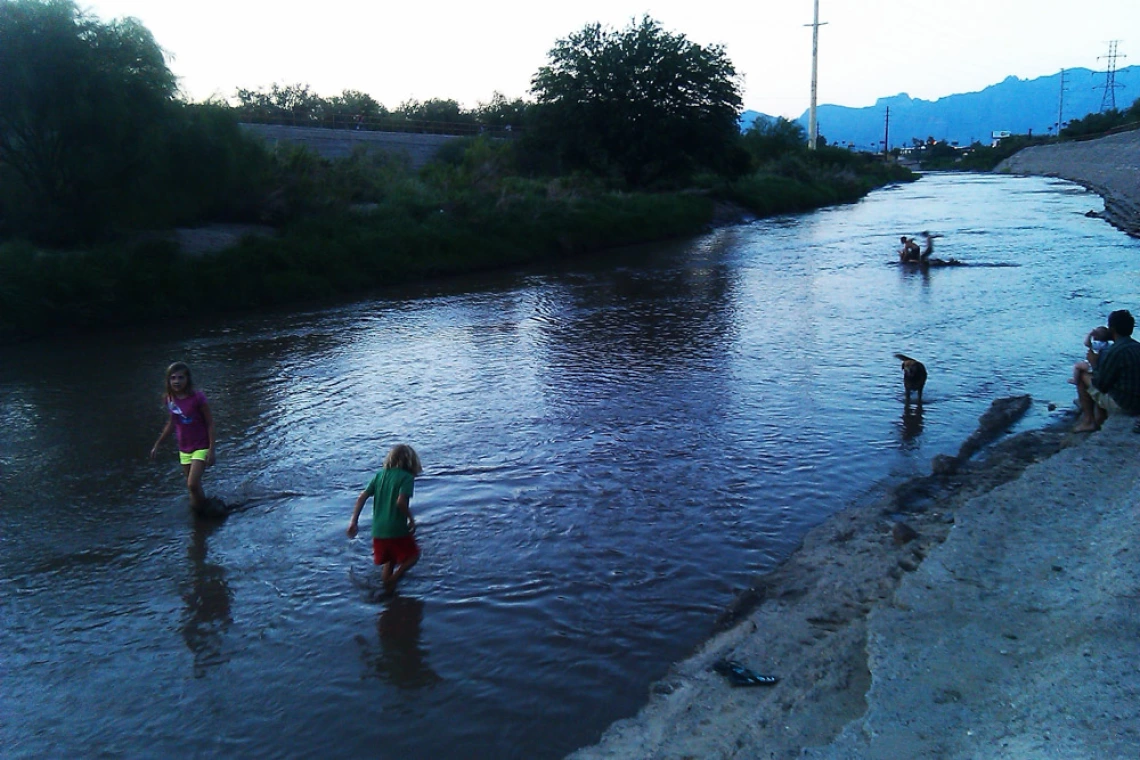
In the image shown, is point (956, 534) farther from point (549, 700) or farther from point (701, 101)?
point (701, 101)

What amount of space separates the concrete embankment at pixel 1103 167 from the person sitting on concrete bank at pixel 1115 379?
24.0 metres

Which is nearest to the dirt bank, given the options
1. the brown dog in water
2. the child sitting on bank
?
the child sitting on bank

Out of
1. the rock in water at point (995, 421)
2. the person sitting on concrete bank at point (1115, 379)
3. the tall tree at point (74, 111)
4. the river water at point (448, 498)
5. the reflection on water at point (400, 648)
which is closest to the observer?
the river water at point (448, 498)

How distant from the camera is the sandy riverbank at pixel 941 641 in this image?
13.1 feet

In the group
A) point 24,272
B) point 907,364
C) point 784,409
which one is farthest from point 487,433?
point 24,272

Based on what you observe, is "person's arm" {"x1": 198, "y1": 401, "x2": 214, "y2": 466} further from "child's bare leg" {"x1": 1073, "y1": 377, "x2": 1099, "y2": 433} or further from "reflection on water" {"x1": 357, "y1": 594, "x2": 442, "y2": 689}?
"child's bare leg" {"x1": 1073, "y1": 377, "x2": 1099, "y2": 433}

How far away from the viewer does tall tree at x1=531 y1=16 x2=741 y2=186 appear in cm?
4359

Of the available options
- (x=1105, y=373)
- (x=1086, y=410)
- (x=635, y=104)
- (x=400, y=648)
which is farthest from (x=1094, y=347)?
(x=635, y=104)

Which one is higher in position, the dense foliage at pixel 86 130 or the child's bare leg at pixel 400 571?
the dense foliage at pixel 86 130

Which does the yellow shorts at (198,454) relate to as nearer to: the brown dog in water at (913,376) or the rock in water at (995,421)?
the rock in water at (995,421)

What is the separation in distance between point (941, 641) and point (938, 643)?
3 centimetres

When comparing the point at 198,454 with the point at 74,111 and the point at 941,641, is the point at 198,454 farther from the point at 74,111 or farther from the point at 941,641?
the point at 74,111

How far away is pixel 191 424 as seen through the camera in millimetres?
8055

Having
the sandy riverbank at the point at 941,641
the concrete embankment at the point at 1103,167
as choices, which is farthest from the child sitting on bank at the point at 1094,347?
the concrete embankment at the point at 1103,167
